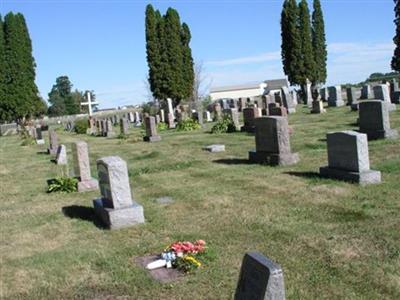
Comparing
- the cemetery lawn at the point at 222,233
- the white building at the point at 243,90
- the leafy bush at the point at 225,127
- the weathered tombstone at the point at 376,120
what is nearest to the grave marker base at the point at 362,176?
the cemetery lawn at the point at 222,233

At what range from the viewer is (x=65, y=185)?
12.2 meters

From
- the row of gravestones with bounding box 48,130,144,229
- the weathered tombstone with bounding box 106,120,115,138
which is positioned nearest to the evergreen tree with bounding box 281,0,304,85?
the weathered tombstone with bounding box 106,120,115,138

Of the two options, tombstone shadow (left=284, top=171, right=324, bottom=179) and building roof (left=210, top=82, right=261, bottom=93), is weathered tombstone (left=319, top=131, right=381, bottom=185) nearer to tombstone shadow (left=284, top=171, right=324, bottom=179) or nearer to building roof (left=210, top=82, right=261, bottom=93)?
tombstone shadow (left=284, top=171, right=324, bottom=179)

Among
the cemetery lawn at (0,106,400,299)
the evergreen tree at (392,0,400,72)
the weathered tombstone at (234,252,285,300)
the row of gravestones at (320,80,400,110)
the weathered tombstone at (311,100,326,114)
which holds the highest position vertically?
the evergreen tree at (392,0,400,72)

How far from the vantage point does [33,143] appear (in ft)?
99.1

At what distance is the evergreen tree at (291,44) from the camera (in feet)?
142

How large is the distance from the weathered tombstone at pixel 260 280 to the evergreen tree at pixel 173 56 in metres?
39.6

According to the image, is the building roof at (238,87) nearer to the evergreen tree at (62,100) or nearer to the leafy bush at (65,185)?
the evergreen tree at (62,100)

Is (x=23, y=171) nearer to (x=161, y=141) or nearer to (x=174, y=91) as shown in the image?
(x=161, y=141)

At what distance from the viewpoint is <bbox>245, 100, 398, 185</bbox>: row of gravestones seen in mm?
9789

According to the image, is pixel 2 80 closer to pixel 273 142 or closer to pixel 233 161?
pixel 233 161

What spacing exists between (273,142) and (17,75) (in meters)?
38.4

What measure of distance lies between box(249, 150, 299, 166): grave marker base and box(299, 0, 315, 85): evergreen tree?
31111 mm

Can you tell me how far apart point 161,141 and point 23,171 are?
6.84 meters
